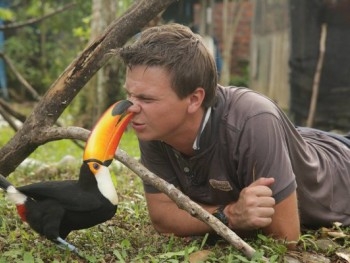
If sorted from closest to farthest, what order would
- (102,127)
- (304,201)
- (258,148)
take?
(102,127), (258,148), (304,201)

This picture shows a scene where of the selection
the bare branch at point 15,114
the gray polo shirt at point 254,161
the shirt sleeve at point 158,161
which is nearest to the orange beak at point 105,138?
the gray polo shirt at point 254,161

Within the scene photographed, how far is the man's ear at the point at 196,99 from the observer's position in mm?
2963

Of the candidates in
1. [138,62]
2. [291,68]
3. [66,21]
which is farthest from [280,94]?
[66,21]

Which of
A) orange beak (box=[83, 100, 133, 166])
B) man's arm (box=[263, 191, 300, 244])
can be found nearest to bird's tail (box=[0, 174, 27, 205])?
orange beak (box=[83, 100, 133, 166])

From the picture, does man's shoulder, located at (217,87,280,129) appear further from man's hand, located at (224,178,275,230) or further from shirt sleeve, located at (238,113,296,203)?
man's hand, located at (224,178,275,230)

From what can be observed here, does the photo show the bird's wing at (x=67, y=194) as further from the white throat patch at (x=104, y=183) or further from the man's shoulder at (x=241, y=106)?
the man's shoulder at (x=241, y=106)

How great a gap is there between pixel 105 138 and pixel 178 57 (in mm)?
499

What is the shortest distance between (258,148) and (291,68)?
6136 mm

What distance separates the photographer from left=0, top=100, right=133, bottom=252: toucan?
9.03ft

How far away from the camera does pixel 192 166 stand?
10.5 feet

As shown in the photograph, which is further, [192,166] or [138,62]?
[192,166]

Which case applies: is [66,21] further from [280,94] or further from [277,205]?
[277,205]

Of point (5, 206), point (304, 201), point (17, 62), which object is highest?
point (304, 201)

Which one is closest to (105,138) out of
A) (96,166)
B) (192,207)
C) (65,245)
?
(96,166)
